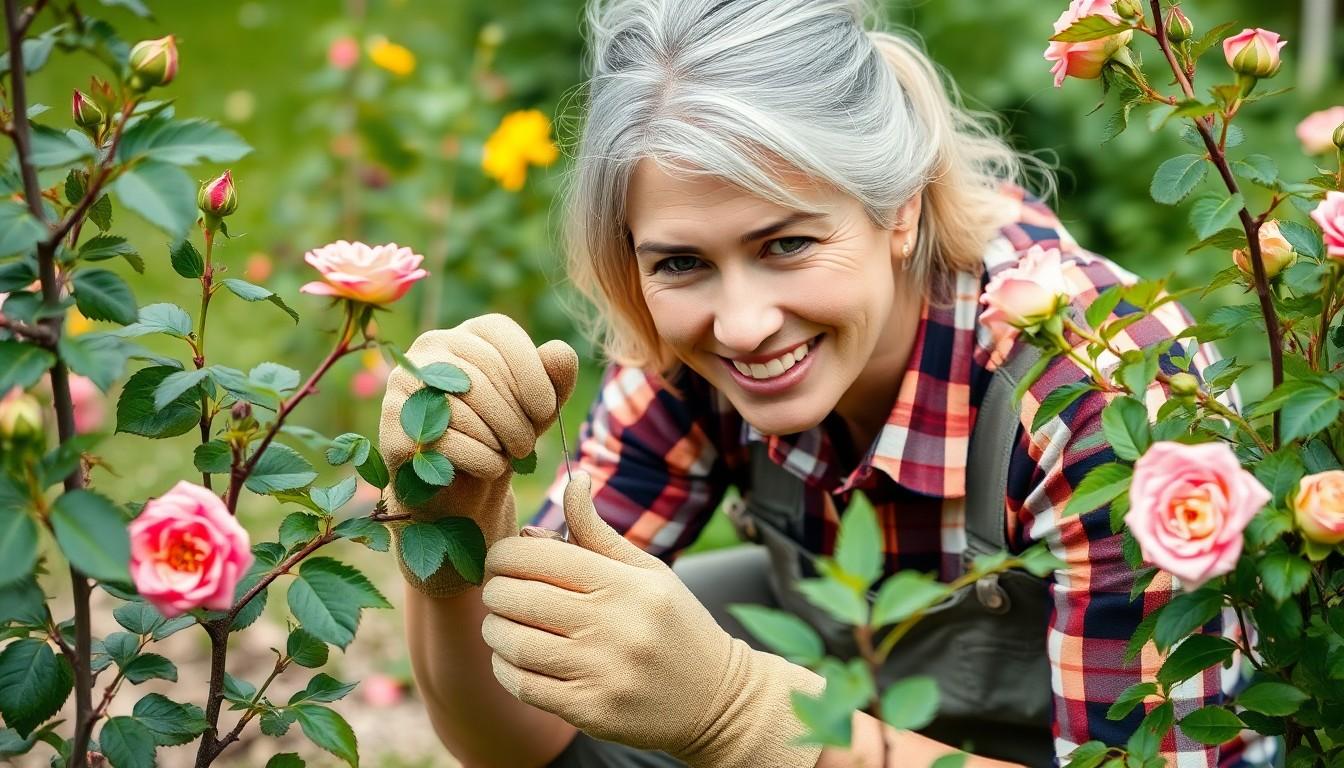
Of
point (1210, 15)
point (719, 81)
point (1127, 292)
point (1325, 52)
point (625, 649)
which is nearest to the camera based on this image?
point (1127, 292)

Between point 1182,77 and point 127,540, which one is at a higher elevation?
point 1182,77

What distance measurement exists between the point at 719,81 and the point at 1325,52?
3.61 m

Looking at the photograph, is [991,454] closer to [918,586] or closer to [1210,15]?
[918,586]

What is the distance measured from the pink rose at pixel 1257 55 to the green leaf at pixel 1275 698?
48 cm

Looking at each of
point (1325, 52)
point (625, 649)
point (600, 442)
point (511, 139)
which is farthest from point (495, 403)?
point (1325, 52)

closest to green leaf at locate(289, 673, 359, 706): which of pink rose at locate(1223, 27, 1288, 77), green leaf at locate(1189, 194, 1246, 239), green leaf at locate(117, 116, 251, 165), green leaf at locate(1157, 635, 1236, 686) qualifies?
green leaf at locate(117, 116, 251, 165)

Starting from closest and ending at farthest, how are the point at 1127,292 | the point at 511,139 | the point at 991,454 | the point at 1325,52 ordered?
the point at 1127,292 → the point at 991,454 → the point at 511,139 → the point at 1325,52

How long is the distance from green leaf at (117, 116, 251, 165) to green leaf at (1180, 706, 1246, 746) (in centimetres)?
86

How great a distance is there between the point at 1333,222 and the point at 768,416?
660mm

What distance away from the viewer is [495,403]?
4.14ft

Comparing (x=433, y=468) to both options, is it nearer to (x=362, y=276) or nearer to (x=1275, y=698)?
(x=362, y=276)

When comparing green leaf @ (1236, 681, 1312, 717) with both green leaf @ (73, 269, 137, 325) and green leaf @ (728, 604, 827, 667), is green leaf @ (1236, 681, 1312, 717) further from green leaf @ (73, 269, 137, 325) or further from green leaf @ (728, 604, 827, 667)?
green leaf @ (73, 269, 137, 325)

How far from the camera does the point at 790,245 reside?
1.42 m

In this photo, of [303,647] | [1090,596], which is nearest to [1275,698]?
[1090,596]
